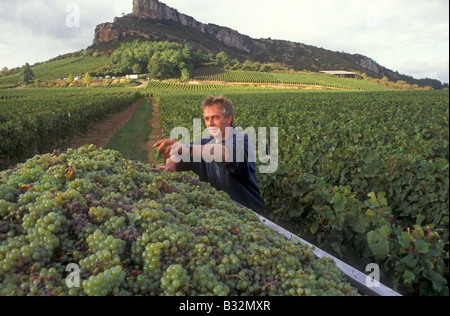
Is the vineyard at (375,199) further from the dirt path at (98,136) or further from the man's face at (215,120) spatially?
the dirt path at (98,136)

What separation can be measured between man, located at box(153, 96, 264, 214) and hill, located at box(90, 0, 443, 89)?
424ft

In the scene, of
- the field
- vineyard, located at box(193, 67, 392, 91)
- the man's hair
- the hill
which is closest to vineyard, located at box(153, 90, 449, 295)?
the field

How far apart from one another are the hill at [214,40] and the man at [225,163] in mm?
129113

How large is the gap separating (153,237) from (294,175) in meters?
2.34

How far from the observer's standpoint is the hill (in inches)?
4988

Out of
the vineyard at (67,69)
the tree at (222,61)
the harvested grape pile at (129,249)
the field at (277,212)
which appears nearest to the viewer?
the harvested grape pile at (129,249)

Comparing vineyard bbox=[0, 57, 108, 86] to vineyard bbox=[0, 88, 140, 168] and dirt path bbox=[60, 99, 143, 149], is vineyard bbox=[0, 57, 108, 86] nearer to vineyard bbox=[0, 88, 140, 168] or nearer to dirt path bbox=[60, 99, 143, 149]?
dirt path bbox=[60, 99, 143, 149]

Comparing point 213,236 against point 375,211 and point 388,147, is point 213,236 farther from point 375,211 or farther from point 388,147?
point 388,147

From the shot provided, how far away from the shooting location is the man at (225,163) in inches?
105

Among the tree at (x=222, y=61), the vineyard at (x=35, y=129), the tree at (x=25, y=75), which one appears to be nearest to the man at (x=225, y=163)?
the vineyard at (x=35, y=129)

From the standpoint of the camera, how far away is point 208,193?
2.42m

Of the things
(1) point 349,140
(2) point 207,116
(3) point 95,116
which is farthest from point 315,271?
(3) point 95,116

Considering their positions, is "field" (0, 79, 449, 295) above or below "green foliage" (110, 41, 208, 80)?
below

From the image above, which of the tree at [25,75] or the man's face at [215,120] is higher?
the tree at [25,75]
